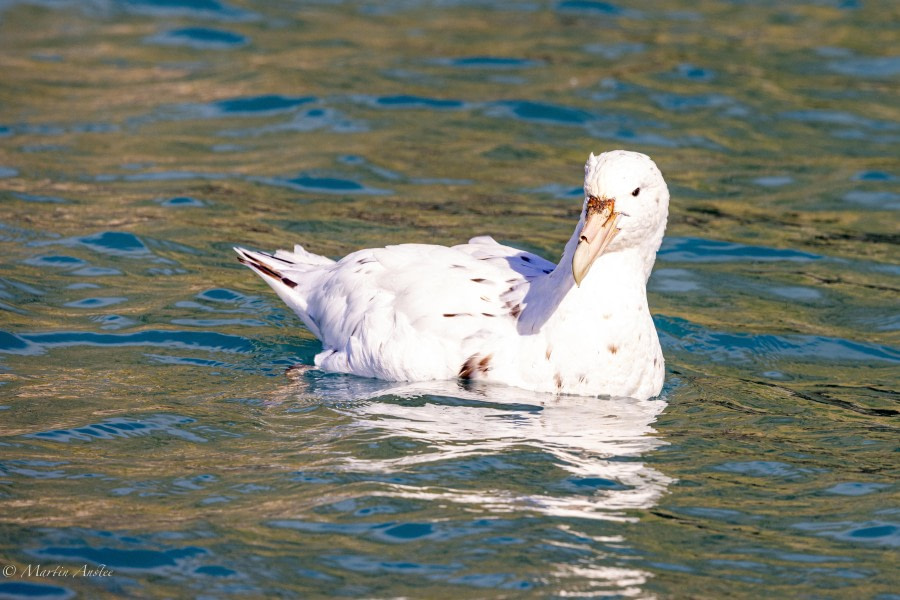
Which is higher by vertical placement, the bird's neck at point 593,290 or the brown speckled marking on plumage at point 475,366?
the bird's neck at point 593,290

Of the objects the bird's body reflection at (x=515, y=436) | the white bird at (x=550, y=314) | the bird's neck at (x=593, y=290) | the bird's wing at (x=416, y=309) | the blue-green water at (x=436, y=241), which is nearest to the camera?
the blue-green water at (x=436, y=241)

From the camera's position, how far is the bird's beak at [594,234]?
22.4ft

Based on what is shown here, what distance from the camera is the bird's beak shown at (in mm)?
6820

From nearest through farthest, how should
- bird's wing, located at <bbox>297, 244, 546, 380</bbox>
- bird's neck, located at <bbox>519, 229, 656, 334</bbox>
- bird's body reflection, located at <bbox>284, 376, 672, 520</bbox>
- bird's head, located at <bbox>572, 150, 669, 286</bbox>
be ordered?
bird's body reflection, located at <bbox>284, 376, 672, 520</bbox>
bird's head, located at <bbox>572, 150, 669, 286</bbox>
bird's neck, located at <bbox>519, 229, 656, 334</bbox>
bird's wing, located at <bbox>297, 244, 546, 380</bbox>

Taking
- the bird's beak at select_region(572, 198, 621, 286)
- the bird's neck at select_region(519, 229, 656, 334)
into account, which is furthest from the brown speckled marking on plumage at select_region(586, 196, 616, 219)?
the bird's neck at select_region(519, 229, 656, 334)

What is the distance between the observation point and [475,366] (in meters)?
7.37

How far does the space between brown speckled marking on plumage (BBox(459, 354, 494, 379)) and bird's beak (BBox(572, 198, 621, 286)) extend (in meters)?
0.70

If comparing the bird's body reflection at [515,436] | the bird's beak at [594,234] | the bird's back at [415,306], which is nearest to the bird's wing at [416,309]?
the bird's back at [415,306]

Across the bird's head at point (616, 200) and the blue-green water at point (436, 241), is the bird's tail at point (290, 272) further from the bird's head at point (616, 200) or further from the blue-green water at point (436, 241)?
the bird's head at point (616, 200)

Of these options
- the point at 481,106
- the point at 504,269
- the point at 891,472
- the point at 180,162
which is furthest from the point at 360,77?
the point at 891,472

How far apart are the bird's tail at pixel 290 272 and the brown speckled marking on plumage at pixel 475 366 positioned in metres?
1.37

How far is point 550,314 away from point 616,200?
0.74 m

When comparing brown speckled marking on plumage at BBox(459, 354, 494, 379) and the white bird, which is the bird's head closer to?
the white bird

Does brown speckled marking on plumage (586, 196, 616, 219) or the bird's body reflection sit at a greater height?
brown speckled marking on plumage (586, 196, 616, 219)
